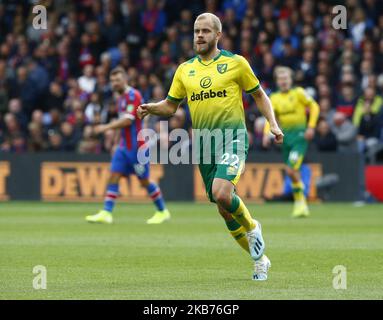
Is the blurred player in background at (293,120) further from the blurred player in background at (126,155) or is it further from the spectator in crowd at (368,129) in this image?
the spectator in crowd at (368,129)

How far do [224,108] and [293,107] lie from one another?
9.39 m

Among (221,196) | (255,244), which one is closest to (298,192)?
(255,244)

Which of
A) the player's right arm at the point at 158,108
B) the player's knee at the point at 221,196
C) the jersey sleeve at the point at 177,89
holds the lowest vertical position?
the player's knee at the point at 221,196

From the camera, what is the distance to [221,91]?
10312 mm

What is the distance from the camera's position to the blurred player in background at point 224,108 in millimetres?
10172

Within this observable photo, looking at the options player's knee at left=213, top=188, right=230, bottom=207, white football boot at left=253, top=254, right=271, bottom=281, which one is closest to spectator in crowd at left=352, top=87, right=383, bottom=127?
white football boot at left=253, top=254, right=271, bottom=281

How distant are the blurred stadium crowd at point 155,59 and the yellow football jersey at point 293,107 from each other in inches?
158

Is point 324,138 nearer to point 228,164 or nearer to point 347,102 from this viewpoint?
point 347,102

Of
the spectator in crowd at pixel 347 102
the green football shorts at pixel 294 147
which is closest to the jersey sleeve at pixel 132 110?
the green football shorts at pixel 294 147

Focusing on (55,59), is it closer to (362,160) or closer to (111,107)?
(111,107)

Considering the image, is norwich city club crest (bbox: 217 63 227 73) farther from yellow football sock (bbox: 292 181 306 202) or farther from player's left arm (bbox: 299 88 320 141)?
yellow football sock (bbox: 292 181 306 202)

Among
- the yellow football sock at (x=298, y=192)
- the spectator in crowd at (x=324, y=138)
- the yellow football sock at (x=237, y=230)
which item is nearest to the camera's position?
the yellow football sock at (x=237, y=230)

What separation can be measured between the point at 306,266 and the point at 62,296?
337cm

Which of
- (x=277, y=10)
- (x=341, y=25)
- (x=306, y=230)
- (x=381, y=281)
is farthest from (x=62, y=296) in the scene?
(x=277, y=10)
